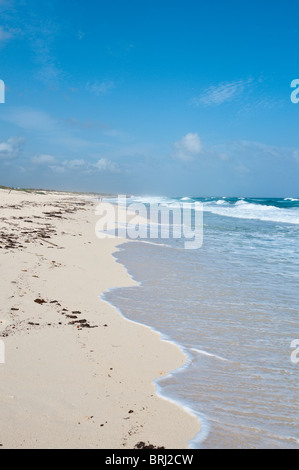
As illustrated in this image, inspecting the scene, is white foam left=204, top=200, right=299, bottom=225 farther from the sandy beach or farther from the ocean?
the sandy beach

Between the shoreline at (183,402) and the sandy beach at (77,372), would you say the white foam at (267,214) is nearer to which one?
the shoreline at (183,402)

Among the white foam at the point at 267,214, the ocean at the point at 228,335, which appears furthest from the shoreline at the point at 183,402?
the white foam at the point at 267,214

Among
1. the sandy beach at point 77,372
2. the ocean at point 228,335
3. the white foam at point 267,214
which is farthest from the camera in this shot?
the white foam at point 267,214

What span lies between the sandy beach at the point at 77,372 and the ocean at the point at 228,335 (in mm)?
227

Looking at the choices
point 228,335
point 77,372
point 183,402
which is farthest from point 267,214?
point 77,372

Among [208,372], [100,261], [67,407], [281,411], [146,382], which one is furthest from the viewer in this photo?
[100,261]

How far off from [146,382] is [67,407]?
83 centimetres

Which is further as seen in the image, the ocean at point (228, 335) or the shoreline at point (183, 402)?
the ocean at point (228, 335)

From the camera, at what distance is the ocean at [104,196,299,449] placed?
257 cm

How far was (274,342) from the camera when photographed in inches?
156

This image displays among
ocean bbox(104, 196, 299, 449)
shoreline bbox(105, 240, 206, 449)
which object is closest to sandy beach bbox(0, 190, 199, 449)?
shoreline bbox(105, 240, 206, 449)

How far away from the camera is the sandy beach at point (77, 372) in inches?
88.4
